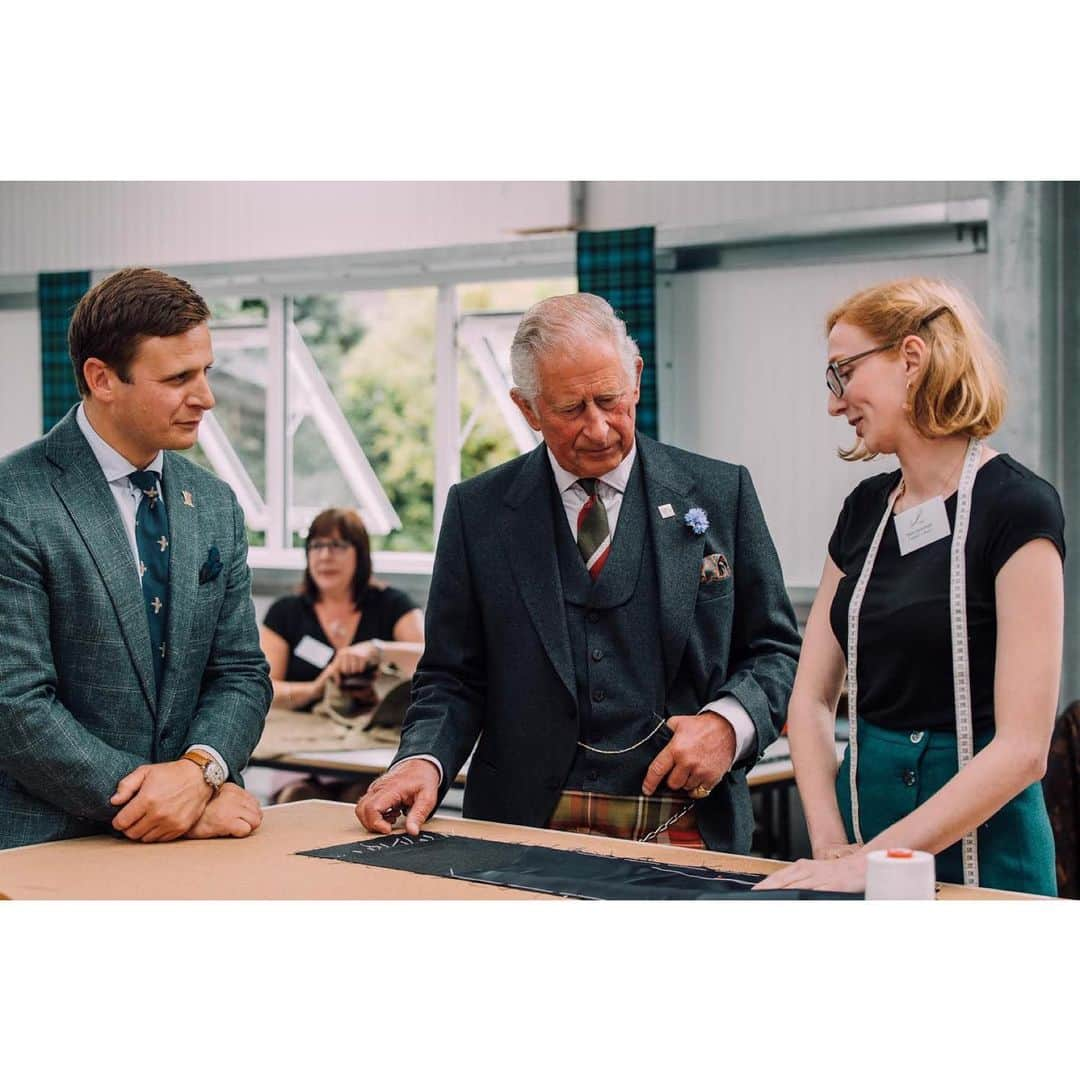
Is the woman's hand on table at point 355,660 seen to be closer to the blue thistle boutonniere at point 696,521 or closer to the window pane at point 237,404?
the window pane at point 237,404

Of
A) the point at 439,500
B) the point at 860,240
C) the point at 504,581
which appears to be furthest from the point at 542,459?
the point at 439,500

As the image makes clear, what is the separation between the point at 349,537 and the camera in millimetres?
5500

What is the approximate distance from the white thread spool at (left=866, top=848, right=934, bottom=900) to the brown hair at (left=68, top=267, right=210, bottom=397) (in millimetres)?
1332

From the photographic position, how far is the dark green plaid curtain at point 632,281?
19.9 feet

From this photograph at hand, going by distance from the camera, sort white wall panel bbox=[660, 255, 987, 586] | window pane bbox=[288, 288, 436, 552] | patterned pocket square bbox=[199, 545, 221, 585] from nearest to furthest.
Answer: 1. patterned pocket square bbox=[199, 545, 221, 585]
2. white wall panel bbox=[660, 255, 987, 586]
3. window pane bbox=[288, 288, 436, 552]

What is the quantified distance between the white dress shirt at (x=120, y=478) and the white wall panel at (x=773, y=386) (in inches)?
152

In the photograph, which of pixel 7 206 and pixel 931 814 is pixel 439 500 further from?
pixel 931 814

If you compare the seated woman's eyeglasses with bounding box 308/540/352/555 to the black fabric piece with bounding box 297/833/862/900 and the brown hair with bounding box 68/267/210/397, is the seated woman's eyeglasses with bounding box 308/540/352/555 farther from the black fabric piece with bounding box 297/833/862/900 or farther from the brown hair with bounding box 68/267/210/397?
the black fabric piece with bounding box 297/833/862/900

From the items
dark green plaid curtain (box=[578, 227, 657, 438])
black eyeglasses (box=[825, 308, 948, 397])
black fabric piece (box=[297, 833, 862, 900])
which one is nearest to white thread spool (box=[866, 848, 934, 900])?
black fabric piece (box=[297, 833, 862, 900])

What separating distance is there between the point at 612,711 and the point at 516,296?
1456 centimetres

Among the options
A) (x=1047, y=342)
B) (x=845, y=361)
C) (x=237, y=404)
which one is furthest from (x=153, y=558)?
(x=237, y=404)

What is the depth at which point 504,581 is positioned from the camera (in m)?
2.40

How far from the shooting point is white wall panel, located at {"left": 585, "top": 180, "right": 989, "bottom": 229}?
557 centimetres

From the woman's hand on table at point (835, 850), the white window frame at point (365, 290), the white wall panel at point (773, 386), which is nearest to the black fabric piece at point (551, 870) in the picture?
the woman's hand on table at point (835, 850)
